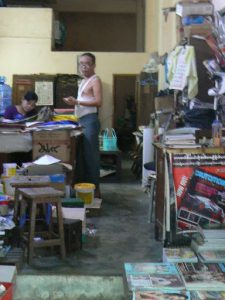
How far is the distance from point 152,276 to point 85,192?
1.98 m

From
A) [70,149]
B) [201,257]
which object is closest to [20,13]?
[70,149]

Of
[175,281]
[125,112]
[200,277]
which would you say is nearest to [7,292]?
[175,281]

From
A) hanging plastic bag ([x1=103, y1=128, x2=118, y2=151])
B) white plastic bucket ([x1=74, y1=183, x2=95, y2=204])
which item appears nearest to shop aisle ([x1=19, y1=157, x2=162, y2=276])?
white plastic bucket ([x1=74, y1=183, x2=95, y2=204])

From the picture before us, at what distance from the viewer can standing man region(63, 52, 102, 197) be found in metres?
5.19

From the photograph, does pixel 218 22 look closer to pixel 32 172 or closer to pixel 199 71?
pixel 199 71

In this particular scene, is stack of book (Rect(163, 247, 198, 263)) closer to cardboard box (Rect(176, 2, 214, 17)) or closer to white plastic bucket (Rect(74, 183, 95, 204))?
white plastic bucket (Rect(74, 183, 95, 204))

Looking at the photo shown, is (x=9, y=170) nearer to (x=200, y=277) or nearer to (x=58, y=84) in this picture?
(x=200, y=277)

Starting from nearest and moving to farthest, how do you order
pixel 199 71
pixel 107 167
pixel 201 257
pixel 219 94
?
pixel 201 257 < pixel 219 94 < pixel 199 71 < pixel 107 167

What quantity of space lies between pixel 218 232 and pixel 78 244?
3.52ft

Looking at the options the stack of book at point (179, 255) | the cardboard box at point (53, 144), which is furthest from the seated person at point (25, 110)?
the stack of book at point (179, 255)

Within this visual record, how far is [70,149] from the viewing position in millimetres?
4871

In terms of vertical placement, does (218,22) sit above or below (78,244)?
above

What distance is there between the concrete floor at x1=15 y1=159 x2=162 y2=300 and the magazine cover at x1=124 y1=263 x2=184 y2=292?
166 mm

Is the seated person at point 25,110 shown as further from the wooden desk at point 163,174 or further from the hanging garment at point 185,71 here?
the wooden desk at point 163,174
